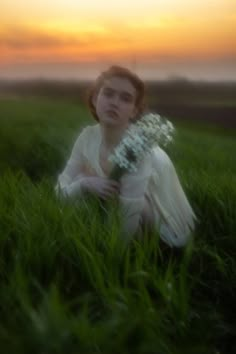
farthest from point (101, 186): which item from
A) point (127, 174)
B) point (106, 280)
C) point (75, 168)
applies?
point (106, 280)

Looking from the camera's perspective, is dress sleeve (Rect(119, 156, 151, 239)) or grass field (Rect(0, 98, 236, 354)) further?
dress sleeve (Rect(119, 156, 151, 239))

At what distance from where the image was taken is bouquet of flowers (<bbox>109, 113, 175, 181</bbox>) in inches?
64.9

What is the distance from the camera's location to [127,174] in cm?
169

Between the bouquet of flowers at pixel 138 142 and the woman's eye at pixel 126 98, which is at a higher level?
the woman's eye at pixel 126 98

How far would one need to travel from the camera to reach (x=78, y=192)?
1.79 meters

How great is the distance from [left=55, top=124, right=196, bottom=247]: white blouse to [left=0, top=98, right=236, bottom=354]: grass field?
55mm

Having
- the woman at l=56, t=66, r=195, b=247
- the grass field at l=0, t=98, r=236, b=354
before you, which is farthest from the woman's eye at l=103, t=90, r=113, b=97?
the grass field at l=0, t=98, r=236, b=354

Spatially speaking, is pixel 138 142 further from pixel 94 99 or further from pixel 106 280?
pixel 106 280

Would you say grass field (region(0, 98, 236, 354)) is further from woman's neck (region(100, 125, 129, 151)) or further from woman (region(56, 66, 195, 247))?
woman's neck (region(100, 125, 129, 151))

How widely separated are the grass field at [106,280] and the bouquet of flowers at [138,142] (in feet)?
0.37

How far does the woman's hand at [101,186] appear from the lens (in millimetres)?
1719

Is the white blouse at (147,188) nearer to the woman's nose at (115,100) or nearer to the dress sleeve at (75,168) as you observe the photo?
the dress sleeve at (75,168)

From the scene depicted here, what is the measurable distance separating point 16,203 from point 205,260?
488mm

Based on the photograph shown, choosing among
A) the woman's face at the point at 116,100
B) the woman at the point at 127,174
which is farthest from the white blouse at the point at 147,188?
the woman's face at the point at 116,100
